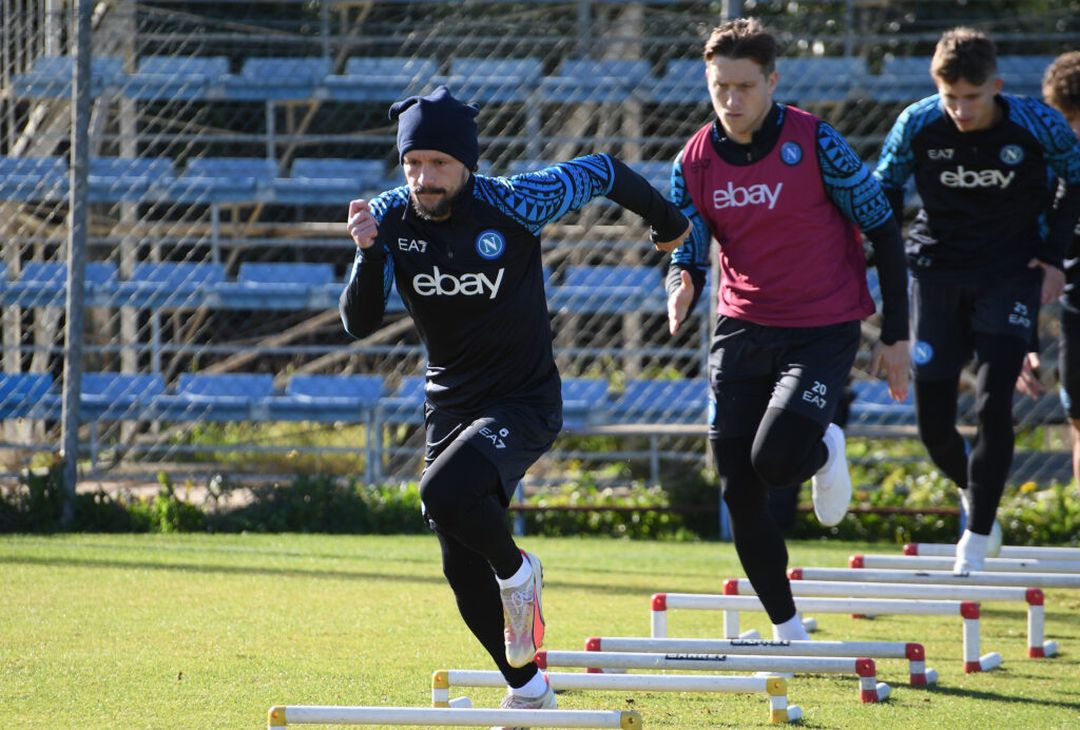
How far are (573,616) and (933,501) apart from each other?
430 centimetres

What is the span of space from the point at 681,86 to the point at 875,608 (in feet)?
21.3

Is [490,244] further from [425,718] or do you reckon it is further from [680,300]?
[425,718]

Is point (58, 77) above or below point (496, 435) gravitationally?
above

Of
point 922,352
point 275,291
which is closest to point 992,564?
point 922,352

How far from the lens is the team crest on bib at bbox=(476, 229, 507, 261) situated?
13.3 ft

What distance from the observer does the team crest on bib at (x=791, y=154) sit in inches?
194

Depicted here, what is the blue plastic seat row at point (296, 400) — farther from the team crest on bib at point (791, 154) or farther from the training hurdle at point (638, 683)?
the training hurdle at point (638, 683)

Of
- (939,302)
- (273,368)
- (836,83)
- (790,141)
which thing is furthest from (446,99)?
(273,368)

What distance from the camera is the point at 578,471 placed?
1119 cm

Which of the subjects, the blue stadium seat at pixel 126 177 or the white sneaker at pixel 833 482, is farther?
the blue stadium seat at pixel 126 177

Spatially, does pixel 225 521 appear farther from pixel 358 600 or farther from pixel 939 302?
pixel 939 302

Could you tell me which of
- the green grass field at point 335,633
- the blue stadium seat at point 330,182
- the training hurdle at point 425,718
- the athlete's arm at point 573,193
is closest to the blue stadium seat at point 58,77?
the blue stadium seat at point 330,182

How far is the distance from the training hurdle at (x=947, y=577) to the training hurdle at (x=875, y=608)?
0.32 metres

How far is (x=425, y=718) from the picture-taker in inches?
133
